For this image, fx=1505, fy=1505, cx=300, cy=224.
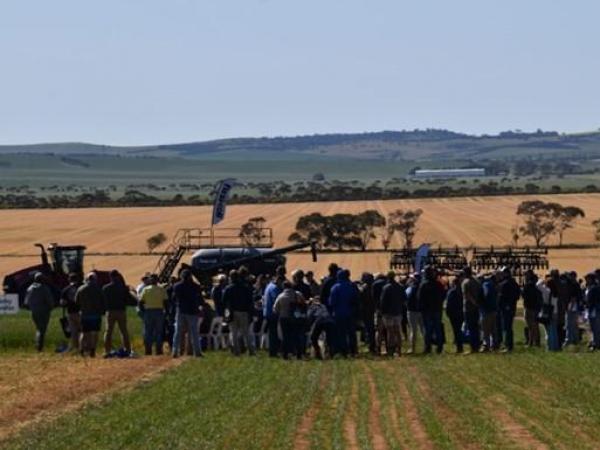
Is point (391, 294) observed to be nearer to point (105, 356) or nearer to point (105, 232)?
point (105, 356)

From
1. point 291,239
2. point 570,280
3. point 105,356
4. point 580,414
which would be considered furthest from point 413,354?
point 291,239

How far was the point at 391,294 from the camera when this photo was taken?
25.7m

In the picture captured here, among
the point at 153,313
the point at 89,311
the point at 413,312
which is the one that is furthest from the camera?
the point at 413,312

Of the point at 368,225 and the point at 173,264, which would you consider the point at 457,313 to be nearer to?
the point at 173,264

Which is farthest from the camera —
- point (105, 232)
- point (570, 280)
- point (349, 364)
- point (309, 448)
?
point (105, 232)

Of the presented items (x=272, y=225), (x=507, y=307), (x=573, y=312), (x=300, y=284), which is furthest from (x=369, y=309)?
(x=272, y=225)

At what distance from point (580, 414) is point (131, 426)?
4.89 m

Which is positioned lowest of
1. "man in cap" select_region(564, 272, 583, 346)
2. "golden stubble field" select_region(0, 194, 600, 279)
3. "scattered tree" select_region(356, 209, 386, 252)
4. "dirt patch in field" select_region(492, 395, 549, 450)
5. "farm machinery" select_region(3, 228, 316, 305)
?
"golden stubble field" select_region(0, 194, 600, 279)

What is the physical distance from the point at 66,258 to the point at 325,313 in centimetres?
2243

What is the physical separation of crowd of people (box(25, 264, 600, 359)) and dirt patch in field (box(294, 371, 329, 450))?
494 cm

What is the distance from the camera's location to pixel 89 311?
25.5m

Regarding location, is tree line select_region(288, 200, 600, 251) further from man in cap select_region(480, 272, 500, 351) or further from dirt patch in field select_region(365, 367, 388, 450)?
dirt patch in field select_region(365, 367, 388, 450)

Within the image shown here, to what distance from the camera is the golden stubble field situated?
67.8 metres

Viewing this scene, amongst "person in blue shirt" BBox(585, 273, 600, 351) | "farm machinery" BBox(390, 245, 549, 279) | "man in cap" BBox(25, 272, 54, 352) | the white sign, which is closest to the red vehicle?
"farm machinery" BBox(390, 245, 549, 279)
